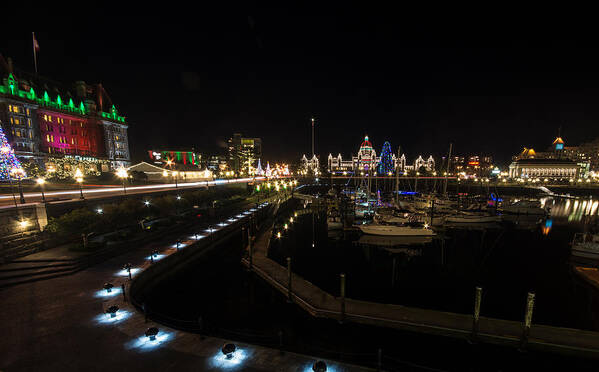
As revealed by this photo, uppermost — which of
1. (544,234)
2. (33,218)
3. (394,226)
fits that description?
(33,218)

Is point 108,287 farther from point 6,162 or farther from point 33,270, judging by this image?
point 6,162

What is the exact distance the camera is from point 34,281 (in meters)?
15.4

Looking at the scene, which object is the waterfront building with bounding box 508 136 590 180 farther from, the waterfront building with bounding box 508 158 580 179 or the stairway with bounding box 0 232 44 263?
the stairway with bounding box 0 232 44 263

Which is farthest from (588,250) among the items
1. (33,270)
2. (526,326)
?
(33,270)

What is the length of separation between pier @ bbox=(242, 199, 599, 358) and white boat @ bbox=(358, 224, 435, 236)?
17.2 m

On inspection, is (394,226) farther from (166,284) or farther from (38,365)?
(38,365)

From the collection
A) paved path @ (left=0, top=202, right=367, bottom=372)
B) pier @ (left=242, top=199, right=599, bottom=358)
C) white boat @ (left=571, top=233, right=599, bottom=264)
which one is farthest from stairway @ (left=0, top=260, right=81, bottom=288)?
white boat @ (left=571, top=233, right=599, bottom=264)

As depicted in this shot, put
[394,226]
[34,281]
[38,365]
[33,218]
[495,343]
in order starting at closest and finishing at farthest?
[38,365] < [495,343] < [34,281] < [33,218] < [394,226]

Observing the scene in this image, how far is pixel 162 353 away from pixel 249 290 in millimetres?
9243

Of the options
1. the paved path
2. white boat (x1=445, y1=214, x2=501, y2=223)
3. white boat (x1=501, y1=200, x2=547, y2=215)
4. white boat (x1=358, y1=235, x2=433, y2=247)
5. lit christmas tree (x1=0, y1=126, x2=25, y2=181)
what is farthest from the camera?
white boat (x1=501, y1=200, x2=547, y2=215)

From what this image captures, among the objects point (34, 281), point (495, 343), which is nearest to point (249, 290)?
point (34, 281)

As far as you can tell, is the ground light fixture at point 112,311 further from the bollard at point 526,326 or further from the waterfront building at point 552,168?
the waterfront building at point 552,168

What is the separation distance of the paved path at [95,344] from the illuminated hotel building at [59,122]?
5046 centimetres

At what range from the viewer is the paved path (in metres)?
8.86
